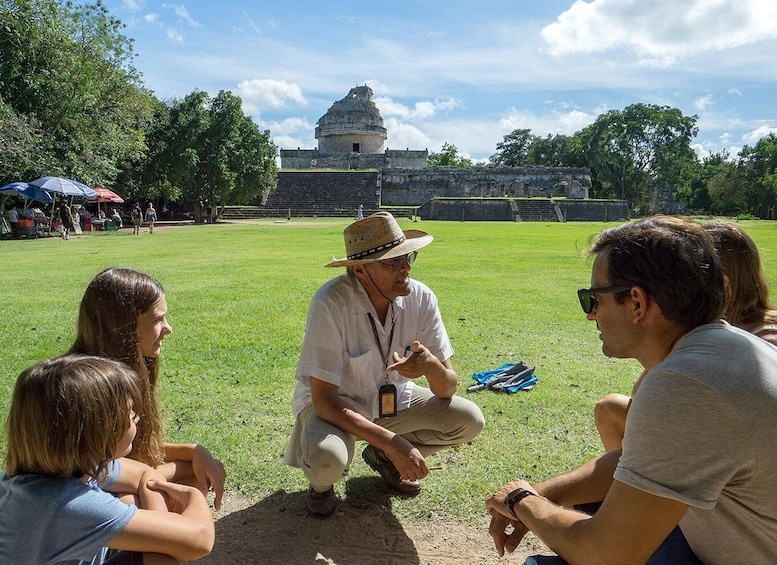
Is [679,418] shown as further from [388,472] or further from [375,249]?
[388,472]

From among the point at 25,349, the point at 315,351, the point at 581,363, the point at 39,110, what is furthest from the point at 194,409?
the point at 39,110

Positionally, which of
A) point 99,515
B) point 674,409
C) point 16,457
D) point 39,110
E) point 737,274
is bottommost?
point 99,515

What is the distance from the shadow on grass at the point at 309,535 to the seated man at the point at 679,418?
1.12 meters

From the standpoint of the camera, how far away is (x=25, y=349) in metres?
5.80

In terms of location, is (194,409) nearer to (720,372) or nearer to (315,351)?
(315,351)

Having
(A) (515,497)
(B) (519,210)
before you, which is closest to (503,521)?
(A) (515,497)

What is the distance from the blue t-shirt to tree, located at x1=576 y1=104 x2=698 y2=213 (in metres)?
53.6

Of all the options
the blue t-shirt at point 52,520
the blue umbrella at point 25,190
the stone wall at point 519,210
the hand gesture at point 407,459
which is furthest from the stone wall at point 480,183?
the blue t-shirt at point 52,520

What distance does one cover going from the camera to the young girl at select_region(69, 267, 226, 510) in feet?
7.63

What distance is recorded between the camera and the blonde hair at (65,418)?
1.59 metres

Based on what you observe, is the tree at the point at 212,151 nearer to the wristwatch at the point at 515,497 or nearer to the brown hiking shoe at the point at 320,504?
the brown hiking shoe at the point at 320,504

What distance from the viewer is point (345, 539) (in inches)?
111

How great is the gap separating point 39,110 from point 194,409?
74.4 ft

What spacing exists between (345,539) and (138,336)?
1.37m
